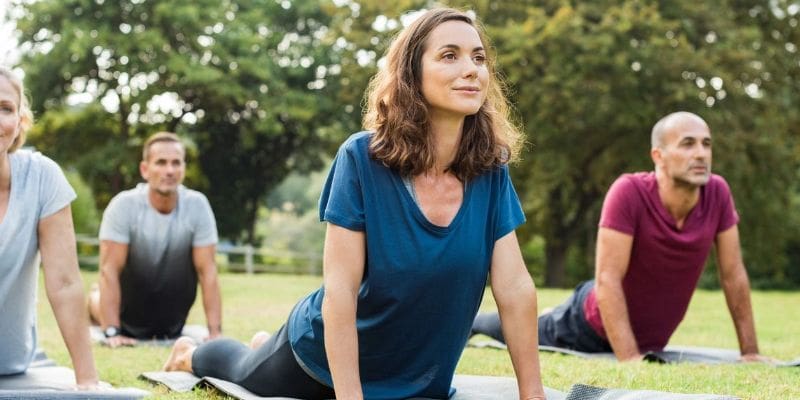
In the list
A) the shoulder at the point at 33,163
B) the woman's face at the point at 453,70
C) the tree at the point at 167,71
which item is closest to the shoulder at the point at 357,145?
the woman's face at the point at 453,70

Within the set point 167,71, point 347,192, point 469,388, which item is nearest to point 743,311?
point 469,388

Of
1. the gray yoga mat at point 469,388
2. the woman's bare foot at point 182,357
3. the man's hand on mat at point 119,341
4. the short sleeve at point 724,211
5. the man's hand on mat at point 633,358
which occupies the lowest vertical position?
the man's hand on mat at point 119,341

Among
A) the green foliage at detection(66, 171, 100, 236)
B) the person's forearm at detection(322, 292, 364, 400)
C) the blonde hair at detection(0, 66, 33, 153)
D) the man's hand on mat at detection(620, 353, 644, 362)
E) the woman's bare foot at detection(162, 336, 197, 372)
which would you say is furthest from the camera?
the green foliage at detection(66, 171, 100, 236)

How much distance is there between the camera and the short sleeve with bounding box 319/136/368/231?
11.7ft

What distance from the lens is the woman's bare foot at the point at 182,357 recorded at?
18.0ft

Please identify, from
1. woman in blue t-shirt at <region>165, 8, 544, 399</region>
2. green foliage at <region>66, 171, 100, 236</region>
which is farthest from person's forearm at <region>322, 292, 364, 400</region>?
green foliage at <region>66, 171, 100, 236</region>

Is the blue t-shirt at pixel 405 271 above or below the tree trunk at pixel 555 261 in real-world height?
above

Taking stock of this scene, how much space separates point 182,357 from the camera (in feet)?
18.2

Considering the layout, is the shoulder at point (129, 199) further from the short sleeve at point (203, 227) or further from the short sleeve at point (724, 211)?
the short sleeve at point (724, 211)

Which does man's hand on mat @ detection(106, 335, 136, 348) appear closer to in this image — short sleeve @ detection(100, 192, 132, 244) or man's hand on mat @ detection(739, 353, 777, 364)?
short sleeve @ detection(100, 192, 132, 244)

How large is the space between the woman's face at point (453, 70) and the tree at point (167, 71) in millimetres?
22081

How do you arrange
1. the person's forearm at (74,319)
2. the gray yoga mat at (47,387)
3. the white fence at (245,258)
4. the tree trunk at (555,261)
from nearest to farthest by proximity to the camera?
the gray yoga mat at (47,387) < the person's forearm at (74,319) < the tree trunk at (555,261) < the white fence at (245,258)

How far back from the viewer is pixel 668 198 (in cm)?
646

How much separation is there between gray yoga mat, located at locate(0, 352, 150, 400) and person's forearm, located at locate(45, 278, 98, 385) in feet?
0.38
